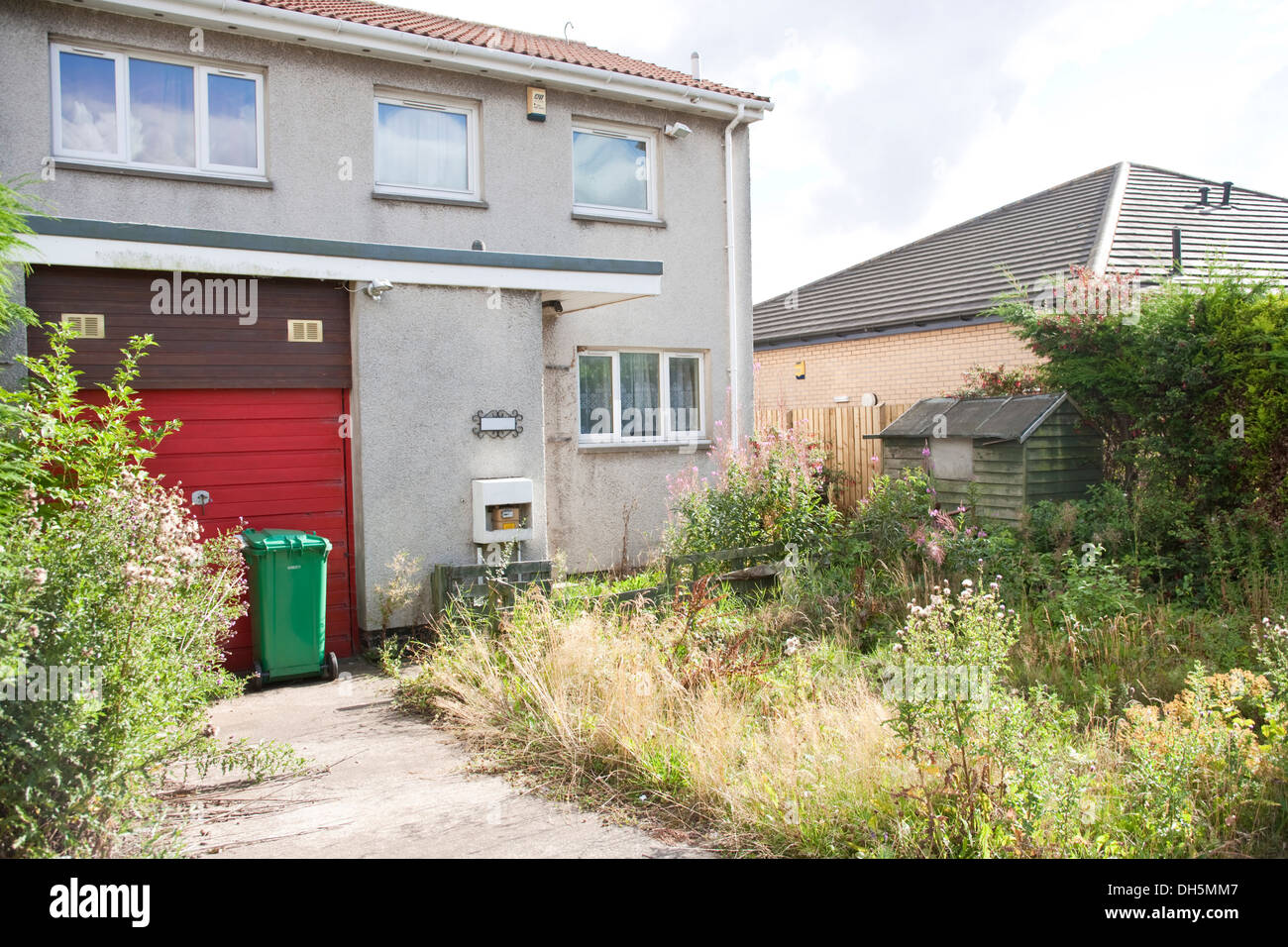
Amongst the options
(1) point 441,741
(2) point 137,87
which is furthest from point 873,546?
(2) point 137,87

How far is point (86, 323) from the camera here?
773cm

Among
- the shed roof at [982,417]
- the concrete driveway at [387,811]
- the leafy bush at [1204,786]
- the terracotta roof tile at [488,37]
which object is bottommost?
the concrete driveway at [387,811]

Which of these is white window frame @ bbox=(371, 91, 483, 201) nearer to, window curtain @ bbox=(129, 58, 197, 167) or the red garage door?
window curtain @ bbox=(129, 58, 197, 167)

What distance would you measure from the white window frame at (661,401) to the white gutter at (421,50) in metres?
3.20

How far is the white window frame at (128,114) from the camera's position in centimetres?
912

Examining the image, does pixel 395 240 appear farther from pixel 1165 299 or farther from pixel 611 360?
pixel 1165 299

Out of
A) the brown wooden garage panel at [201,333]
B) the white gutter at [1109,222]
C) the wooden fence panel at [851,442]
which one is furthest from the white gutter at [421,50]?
the white gutter at [1109,222]

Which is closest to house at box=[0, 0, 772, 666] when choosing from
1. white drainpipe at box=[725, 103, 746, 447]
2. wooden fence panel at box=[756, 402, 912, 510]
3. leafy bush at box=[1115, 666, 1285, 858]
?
white drainpipe at box=[725, 103, 746, 447]

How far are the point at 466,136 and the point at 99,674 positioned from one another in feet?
28.4

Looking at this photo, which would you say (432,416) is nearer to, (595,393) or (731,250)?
(595,393)

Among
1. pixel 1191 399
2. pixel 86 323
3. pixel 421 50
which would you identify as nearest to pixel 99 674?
pixel 86 323

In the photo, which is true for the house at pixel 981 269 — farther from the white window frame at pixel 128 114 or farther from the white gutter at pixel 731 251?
the white window frame at pixel 128 114

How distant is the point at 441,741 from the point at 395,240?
630cm

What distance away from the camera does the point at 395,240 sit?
10.5 m
